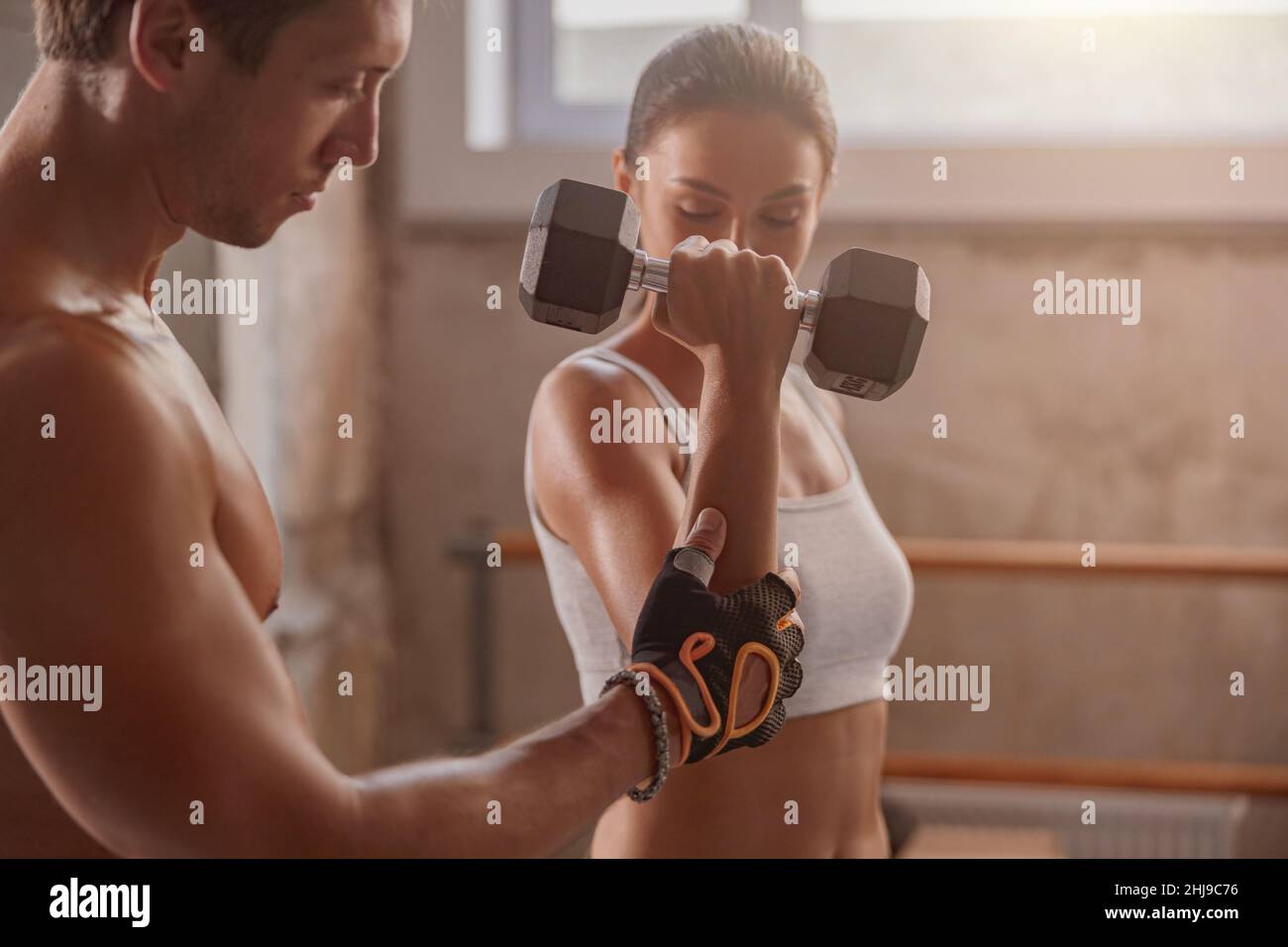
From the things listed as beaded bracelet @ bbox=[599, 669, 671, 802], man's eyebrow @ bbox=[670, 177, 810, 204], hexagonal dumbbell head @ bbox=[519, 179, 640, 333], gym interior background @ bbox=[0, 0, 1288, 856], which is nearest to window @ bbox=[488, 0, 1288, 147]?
gym interior background @ bbox=[0, 0, 1288, 856]

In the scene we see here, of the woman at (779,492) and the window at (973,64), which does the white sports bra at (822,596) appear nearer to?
the woman at (779,492)

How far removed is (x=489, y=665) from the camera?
203 cm

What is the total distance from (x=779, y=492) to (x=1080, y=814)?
1.29m

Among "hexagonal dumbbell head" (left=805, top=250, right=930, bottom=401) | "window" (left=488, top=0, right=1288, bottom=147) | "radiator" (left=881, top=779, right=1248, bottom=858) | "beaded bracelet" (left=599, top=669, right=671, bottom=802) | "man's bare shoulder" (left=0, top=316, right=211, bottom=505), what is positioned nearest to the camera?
"man's bare shoulder" (left=0, top=316, right=211, bottom=505)

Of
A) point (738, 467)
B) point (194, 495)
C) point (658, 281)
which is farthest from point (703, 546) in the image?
point (194, 495)

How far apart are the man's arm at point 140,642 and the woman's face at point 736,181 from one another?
441 mm

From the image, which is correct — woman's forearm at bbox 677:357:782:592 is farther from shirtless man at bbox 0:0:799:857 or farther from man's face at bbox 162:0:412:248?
man's face at bbox 162:0:412:248

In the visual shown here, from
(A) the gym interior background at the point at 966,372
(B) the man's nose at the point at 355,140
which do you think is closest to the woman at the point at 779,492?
(B) the man's nose at the point at 355,140

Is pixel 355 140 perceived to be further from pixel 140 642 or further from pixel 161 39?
pixel 140 642

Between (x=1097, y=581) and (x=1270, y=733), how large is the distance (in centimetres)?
38

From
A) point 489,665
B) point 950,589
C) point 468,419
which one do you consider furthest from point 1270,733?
point 468,419

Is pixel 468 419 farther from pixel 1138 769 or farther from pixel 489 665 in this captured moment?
pixel 1138 769

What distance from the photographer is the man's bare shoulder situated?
0.52 m

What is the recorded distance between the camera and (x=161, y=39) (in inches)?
23.7
